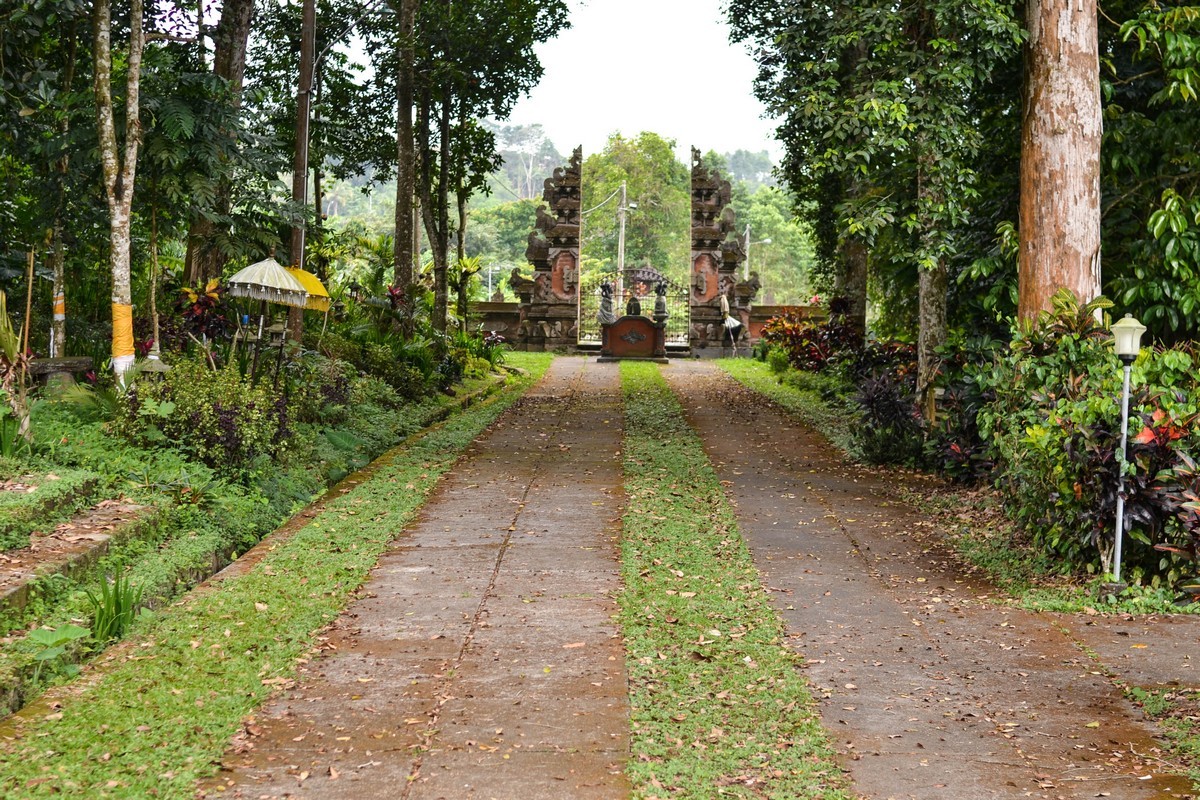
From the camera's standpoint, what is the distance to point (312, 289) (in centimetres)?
1111

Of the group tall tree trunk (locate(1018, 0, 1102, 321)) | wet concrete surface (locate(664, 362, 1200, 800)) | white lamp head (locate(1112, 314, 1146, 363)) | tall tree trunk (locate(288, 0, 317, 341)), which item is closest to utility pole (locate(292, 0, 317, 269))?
tall tree trunk (locate(288, 0, 317, 341))

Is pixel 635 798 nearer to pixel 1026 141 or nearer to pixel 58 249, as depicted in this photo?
pixel 1026 141

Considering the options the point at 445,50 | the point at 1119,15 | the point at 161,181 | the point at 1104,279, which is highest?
the point at 445,50

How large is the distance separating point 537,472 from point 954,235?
4.43m

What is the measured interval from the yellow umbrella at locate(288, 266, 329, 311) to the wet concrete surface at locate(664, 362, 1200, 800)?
484 cm

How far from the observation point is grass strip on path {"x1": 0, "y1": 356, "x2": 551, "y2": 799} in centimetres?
378

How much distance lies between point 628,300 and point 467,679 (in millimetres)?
28357

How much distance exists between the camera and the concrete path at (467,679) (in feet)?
12.7

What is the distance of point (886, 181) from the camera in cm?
1114

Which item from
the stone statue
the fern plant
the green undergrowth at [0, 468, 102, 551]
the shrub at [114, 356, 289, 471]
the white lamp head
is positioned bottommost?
the fern plant

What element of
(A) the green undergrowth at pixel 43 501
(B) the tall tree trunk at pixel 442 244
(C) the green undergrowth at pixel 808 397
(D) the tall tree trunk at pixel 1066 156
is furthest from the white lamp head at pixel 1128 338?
(B) the tall tree trunk at pixel 442 244

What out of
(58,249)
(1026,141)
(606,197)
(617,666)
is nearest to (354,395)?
(58,249)

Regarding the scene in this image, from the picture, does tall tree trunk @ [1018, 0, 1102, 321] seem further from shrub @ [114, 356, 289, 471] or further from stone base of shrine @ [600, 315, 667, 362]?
stone base of shrine @ [600, 315, 667, 362]

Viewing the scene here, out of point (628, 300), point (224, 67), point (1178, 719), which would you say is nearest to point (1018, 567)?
point (1178, 719)
